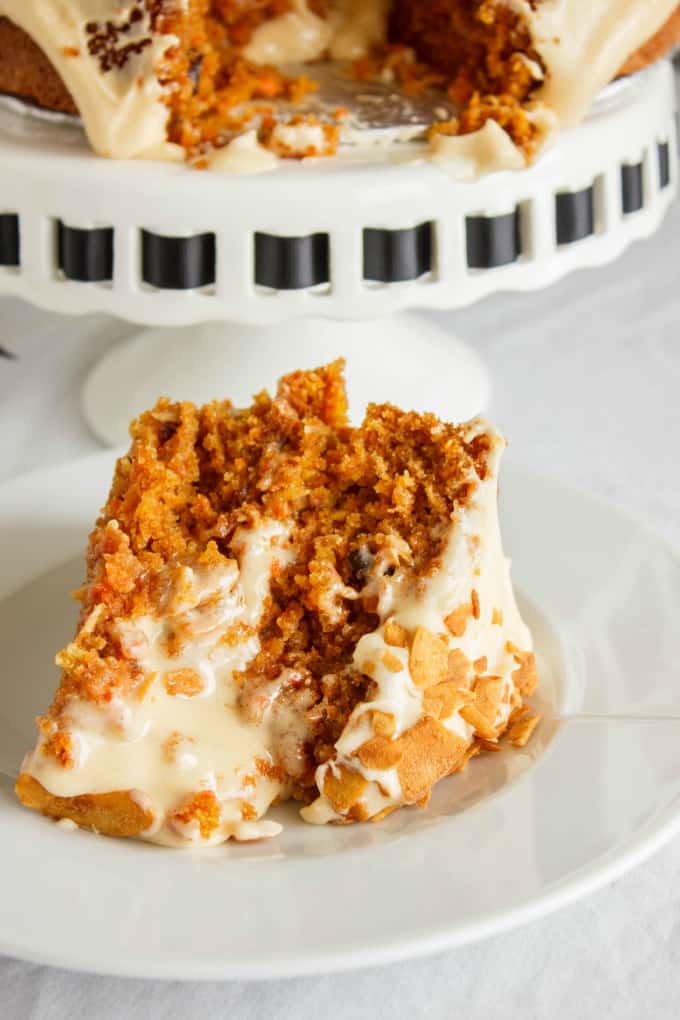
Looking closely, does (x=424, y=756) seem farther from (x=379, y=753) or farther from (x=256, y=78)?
(x=256, y=78)

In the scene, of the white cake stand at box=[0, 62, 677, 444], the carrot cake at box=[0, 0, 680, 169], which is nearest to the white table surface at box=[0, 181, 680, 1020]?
the white cake stand at box=[0, 62, 677, 444]

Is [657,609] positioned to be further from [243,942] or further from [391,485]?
[243,942]

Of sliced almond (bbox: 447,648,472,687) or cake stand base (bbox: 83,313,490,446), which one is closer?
sliced almond (bbox: 447,648,472,687)

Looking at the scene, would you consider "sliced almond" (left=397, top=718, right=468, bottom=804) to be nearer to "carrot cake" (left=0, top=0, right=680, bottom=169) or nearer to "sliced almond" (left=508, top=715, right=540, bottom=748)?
"sliced almond" (left=508, top=715, right=540, bottom=748)

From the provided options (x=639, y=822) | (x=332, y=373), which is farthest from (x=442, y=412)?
(x=639, y=822)

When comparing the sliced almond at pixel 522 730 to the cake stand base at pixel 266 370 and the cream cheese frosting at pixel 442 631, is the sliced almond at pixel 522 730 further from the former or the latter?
the cake stand base at pixel 266 370

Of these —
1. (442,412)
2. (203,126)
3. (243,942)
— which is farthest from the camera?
(442,412)

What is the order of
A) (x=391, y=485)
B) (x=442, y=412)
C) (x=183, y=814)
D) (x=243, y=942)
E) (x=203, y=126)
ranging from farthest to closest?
(x=442, y=412)
(x=203, y=126)
(x=391, y=485)
(x=183, y=814)
(x=243, y=942)
